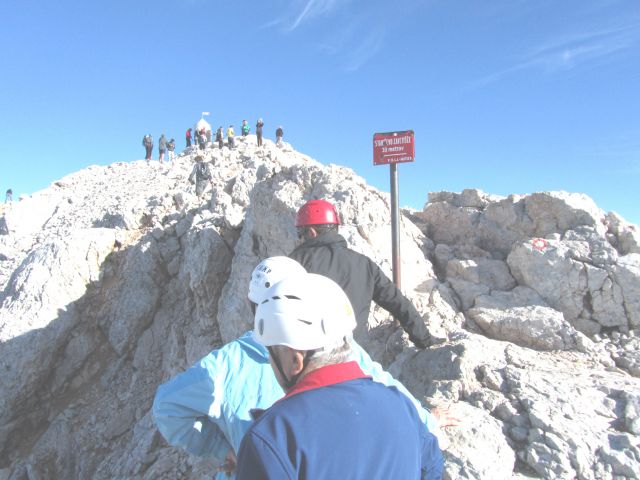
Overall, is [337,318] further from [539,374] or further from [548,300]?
[548,300]

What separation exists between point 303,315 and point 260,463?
69 centimetres

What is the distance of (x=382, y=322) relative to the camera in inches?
283

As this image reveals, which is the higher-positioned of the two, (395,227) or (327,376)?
(395,227)

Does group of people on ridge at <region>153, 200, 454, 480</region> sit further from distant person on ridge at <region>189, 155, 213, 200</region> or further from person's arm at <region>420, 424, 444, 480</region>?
distant person on ridge at <region>189, 155, 213, 200</region>

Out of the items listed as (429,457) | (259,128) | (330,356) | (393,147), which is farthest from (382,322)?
(259,128)

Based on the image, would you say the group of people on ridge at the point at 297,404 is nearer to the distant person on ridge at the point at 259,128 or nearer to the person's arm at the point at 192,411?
the person's arm at the point at 192,411

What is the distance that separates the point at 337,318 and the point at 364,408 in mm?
495

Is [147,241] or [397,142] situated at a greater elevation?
[397,142]

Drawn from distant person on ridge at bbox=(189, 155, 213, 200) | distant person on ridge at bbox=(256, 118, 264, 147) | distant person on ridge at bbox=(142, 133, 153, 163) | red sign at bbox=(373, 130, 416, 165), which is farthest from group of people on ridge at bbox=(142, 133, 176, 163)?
red sign at bbox=(373, 130, 416, 165)

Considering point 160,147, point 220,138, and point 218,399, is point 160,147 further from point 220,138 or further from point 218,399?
point 218,399

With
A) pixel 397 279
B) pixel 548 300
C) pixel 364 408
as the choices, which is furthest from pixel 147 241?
pixel 364 408

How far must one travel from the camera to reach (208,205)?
1546 centimetres

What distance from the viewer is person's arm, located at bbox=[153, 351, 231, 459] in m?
2.85

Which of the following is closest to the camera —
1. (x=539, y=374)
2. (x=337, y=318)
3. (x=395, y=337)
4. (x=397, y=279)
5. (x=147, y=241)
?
(x=337, y=318)
